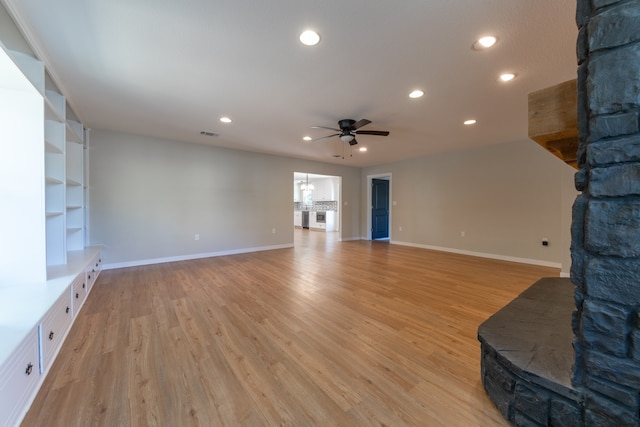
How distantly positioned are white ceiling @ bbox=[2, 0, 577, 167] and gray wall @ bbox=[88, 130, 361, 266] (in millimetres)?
969

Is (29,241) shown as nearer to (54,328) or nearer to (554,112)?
(54,328)

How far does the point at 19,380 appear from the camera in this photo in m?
1.30

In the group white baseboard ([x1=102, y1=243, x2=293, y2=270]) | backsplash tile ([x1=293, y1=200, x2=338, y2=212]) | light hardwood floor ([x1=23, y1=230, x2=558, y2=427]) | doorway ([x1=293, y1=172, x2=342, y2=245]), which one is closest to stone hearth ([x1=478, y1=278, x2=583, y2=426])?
light hardwood floor ([x1=23, y1=230, x2=558, y2=427])

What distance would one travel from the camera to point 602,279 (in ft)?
3.04

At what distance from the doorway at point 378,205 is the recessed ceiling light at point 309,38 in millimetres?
6059

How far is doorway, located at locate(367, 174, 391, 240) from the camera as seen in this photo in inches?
315

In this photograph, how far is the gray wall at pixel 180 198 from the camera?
14.4ft

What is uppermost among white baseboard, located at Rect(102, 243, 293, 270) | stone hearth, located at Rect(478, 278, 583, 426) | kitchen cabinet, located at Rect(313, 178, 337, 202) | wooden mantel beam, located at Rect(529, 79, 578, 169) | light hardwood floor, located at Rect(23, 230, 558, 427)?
kitchen cabinet, located at Rect(313, 178, 337, 202)

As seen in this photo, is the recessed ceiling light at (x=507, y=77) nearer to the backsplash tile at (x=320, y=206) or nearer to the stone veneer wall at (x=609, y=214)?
the stone veneer wall at (x=609, y=214)

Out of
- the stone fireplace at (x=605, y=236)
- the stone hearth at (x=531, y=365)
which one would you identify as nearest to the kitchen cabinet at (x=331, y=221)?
the stone hearth at (x=531, y=365)

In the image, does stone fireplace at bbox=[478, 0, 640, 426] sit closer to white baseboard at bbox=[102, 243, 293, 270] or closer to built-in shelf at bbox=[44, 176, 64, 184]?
built-in shelf at bbox=[44, 176, 64, 184]

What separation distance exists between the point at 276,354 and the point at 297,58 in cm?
244

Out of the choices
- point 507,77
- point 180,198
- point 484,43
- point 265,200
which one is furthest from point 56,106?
point 507,77

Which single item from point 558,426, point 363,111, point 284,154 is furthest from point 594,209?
point 284,154
